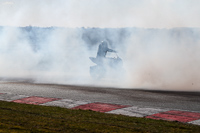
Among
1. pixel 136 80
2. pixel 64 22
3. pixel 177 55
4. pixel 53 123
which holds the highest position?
pixel 64 22

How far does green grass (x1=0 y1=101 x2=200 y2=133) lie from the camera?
628 centimetres

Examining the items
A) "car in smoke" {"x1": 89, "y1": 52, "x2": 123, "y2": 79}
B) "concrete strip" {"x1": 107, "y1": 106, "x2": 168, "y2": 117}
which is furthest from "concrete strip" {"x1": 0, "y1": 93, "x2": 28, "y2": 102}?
"car in smoke" {"x1": 89, "y1": 52, "x2": 123, "y2": 79}

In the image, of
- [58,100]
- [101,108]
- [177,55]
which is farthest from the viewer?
[177,55]

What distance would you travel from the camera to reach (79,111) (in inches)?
335

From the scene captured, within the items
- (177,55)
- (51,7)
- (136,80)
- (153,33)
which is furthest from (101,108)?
(153,33)

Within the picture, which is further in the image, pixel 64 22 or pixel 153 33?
pixel 153 33

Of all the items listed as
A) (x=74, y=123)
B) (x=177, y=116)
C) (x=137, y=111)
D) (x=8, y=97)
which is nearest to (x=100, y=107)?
(x=137, y=111)

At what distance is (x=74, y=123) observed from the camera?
6.81 m

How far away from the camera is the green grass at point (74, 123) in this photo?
6.28 metres

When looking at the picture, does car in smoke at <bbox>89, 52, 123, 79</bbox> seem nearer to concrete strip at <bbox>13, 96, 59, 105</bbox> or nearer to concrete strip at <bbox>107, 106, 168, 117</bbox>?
concrete strip at <bbox>13, 96, 59, 105</bbox>

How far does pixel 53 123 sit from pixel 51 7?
2092cm

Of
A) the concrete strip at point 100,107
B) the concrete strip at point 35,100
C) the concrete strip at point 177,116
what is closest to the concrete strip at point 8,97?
the concrete strip at point 35,100

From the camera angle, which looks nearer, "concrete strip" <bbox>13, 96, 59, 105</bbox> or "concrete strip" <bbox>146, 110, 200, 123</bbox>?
"concrete strip" <bbox>146, 110, 200, 123</bbox>

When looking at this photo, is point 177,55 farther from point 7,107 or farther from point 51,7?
point 7,107
